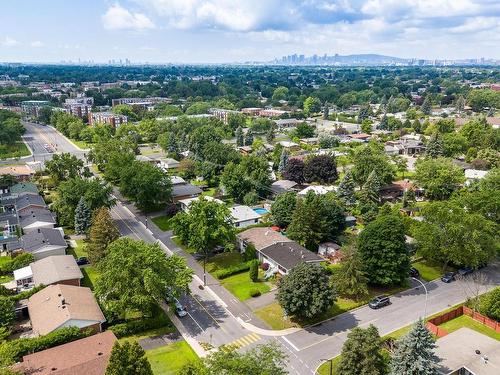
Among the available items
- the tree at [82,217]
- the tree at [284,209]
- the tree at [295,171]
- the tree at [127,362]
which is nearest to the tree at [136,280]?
the tree at [127,362]

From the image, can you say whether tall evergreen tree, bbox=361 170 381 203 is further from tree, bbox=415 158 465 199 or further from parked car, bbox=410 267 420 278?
parked car, bbox=410 267 420 278

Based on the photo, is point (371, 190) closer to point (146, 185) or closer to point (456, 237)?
point (456, 237)

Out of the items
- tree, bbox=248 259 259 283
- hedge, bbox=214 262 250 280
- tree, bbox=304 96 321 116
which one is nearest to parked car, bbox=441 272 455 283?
tree, bbox=248 259 259 283

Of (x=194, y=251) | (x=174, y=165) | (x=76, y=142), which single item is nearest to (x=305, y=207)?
(x=194, y=251)

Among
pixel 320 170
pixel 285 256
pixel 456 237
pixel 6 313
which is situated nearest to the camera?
pixel 6 313

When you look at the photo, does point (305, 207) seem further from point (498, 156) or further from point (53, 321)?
point (498, 156)

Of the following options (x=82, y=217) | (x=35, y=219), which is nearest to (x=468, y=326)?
(x=82, y=217)
